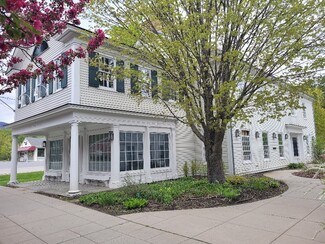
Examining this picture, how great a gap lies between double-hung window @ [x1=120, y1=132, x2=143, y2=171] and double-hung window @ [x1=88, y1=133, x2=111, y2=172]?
61 centimetres

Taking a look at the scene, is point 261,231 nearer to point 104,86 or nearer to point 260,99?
point 260,99

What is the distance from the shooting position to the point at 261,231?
4.75 meters

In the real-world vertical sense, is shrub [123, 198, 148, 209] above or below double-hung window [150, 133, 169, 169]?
below

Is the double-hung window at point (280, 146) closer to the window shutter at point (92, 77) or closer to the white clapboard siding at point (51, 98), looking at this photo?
the window shutter at point (92, 77)

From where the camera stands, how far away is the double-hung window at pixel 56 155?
1422cm

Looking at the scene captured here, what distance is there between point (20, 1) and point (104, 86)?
29.3ft

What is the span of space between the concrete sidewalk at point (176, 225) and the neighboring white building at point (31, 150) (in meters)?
44.9

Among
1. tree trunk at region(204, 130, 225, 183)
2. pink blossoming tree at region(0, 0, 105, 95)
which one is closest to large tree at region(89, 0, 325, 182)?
tree trunk at region(204, 130, 225, 183)

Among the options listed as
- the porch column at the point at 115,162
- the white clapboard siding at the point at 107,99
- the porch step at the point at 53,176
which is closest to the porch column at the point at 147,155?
the white clapboard siding at the point at 107,99

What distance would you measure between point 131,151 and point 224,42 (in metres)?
6.23

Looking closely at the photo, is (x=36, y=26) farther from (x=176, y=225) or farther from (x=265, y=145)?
(x=265, y=145)

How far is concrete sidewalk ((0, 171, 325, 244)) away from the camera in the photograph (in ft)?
14.8

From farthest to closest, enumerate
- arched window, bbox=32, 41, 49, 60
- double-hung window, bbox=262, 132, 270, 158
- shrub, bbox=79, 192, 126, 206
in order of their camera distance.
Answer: double-hung window, bbox=262, 132, 270, 158
arched window, bbox=32, 41, 49, 60
shrub, bbox=79, 192, 126, 206

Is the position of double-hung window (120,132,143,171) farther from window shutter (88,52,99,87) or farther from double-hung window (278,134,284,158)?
double-hung window (278,134,284,158)
